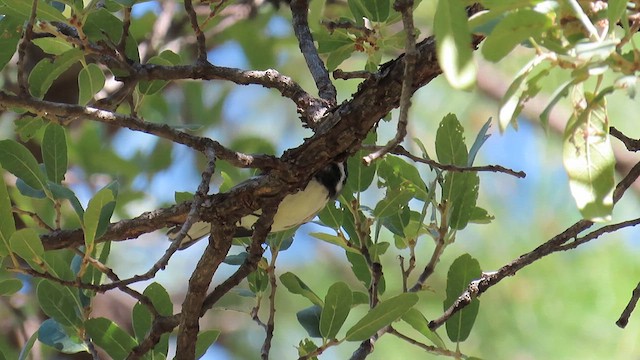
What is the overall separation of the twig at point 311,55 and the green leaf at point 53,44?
0.34m

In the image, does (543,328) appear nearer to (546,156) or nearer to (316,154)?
(546,156)

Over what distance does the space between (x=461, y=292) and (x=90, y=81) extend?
61 cm

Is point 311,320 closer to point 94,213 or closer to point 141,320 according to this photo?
point 141,320

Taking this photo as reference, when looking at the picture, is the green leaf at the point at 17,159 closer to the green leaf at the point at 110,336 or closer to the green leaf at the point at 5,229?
the green leaf at the point at 5,229

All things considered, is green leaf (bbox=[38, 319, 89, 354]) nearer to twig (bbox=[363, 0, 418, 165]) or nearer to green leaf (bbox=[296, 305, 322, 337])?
green leaf (bbox=[296, 305, 322, 337])

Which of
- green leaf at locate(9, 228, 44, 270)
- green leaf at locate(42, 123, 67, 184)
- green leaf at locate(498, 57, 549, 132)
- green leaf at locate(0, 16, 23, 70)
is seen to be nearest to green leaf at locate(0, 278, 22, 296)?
green leaf at locate(9, 228, 44, 270)

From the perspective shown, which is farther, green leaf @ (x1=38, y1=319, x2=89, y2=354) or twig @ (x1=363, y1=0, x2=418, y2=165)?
green leaf @ (x1=38, y1=319, x2=89, y2=354)

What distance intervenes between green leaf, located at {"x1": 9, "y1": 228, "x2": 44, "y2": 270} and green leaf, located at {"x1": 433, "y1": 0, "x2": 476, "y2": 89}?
2.07 ft

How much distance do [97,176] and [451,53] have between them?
179 cm

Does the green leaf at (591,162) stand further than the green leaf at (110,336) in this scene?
No

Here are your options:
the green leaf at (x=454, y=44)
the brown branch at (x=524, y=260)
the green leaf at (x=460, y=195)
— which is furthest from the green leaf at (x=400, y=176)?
the green leaf at (x=454, y=44)

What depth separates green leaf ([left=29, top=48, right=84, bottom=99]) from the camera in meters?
1.11

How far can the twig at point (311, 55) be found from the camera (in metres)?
1.22

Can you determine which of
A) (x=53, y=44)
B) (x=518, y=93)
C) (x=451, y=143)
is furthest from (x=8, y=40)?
(x=518, y=93)
